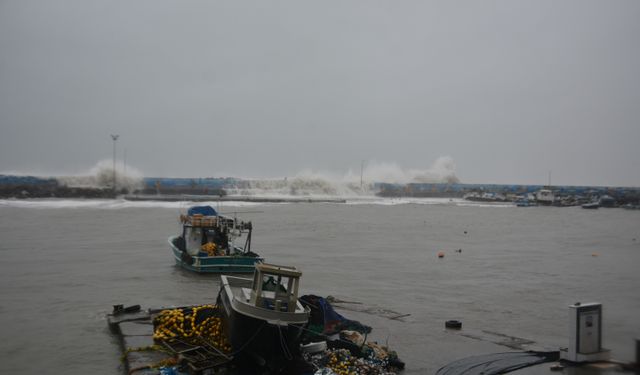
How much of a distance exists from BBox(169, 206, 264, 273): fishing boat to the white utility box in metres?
10.8

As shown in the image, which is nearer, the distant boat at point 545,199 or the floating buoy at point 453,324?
the floating buoy at point 453,324

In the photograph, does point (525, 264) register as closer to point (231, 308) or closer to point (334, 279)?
point (334, 279)

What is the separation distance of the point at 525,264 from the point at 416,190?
99.6 metres

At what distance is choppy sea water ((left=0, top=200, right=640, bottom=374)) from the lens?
10.6 m

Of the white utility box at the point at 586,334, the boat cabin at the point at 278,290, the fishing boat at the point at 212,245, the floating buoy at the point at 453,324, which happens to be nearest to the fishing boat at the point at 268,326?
the boat cabin at the point at 278,290

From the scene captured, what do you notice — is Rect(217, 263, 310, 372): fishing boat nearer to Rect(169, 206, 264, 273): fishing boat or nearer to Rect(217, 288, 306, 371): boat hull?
Rect(217, 288, 306, 371): boat hull

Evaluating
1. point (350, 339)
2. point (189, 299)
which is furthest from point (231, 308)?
point (189, 299)

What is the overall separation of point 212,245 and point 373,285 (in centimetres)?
586

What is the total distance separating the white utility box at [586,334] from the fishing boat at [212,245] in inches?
427

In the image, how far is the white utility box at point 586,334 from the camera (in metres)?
8.40

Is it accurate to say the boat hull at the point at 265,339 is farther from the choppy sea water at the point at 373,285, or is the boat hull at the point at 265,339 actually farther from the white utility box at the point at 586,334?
the white utility box at the point at 586,334

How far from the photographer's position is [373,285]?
16984 millimetres

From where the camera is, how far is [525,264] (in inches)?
876

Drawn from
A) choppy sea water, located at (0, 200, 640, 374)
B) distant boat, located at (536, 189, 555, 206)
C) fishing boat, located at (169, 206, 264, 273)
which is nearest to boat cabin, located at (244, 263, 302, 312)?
choppy sea water, located at (0, 200, 640, 374)
